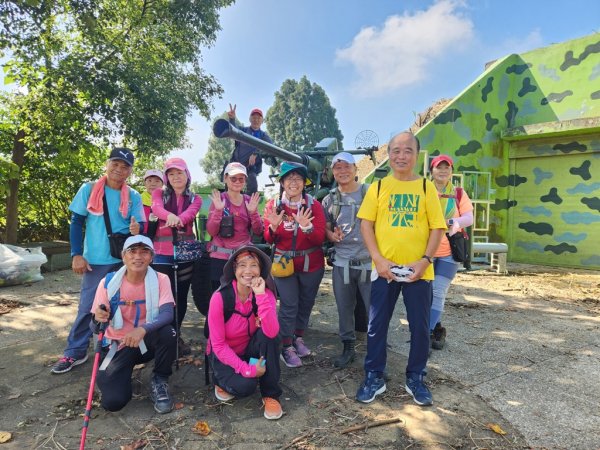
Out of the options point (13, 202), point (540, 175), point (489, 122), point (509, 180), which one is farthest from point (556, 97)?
point (13, 202)

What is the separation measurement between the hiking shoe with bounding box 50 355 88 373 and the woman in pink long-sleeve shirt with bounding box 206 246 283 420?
129 centimetres

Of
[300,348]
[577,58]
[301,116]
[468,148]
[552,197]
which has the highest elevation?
[301,116]

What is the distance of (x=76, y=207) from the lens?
336cm

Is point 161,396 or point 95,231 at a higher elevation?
point 95,231

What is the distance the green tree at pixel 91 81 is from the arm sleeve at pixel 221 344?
619cm

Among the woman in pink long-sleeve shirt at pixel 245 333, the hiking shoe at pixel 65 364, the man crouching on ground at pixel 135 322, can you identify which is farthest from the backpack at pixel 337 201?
the hiking shoe at pixel 65 364

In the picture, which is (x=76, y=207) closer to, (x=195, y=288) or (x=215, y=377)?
(x=195, y=288)

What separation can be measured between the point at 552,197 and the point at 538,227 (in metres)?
0.82

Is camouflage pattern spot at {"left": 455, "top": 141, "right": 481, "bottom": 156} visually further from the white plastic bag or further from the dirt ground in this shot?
the white plastic bag

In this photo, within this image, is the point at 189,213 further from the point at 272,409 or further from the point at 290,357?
the point at 272,409

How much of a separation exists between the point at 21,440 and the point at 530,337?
454cm

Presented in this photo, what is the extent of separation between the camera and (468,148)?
33.9ft

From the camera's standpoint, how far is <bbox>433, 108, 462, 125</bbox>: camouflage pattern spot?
9867 millimetres

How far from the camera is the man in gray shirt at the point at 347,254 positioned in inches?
135
